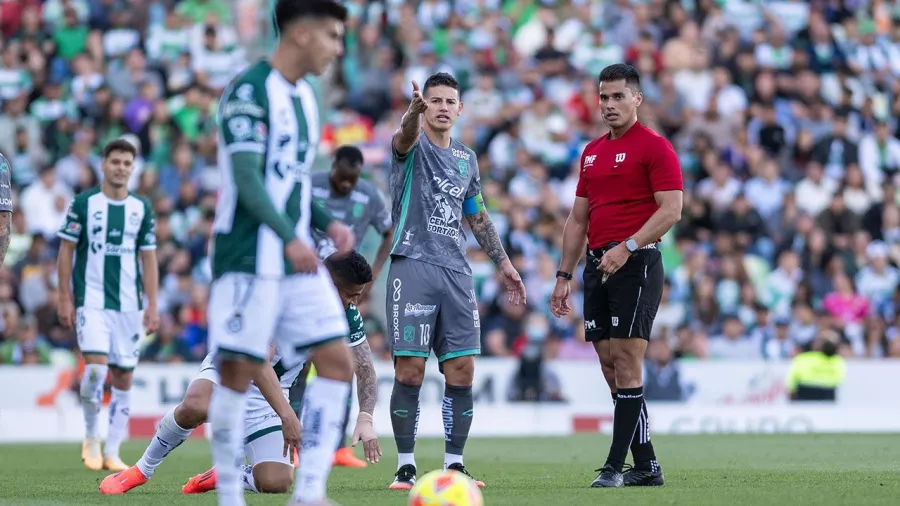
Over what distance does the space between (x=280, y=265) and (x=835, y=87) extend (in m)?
20.3

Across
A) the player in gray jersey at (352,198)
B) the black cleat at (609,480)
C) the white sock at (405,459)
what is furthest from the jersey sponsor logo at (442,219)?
the player in gray jersey at (352,198)

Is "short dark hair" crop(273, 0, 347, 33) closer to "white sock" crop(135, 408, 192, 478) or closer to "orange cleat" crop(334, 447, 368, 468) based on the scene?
"white sock" crop(135, 408, 192, 478)

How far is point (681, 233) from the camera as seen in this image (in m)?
22.3

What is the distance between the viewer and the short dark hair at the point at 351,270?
27.1 ft

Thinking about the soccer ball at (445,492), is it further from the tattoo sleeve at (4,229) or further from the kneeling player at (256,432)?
the tattoo sleeve at (4,229)

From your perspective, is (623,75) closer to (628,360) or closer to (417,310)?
(628,360)

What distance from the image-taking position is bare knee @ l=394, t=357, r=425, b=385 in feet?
30.7

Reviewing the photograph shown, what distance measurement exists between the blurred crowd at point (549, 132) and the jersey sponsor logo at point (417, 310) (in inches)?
385

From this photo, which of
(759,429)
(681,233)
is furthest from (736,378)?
(681,233)

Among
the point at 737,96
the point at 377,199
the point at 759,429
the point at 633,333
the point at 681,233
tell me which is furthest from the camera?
the point at 737,96

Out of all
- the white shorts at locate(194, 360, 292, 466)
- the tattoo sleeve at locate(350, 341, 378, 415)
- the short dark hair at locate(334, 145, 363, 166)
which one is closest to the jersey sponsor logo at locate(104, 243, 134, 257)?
the short dark hair at locate(334, 145, 363, 166)

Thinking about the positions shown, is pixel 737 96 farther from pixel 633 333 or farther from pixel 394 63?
pixel 633 333

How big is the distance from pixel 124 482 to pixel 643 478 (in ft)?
11.0

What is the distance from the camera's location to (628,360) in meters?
9.02
